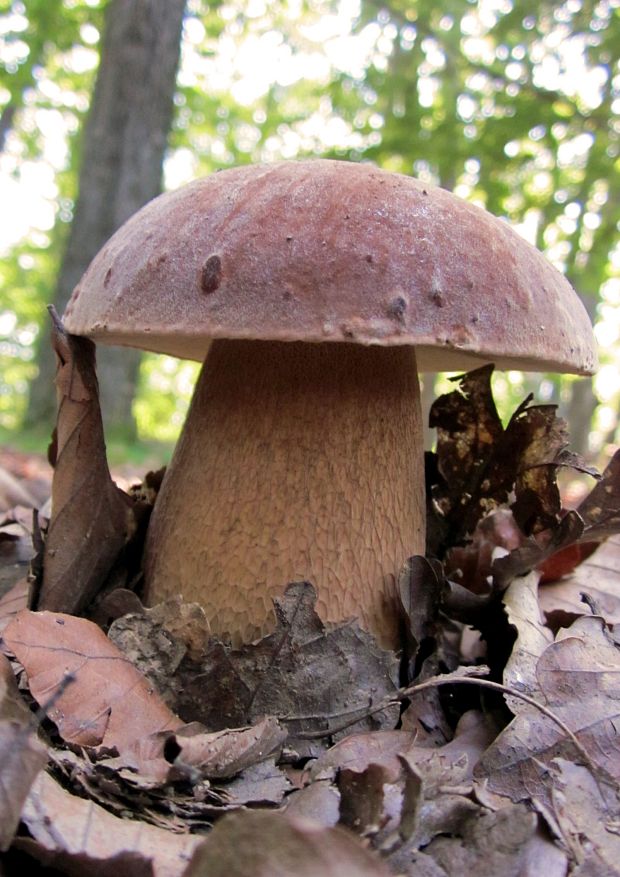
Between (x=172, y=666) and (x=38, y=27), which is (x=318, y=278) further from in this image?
(x=38, y=27)

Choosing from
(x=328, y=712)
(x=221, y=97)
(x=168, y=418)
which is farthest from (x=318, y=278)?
(x=168, y=418)

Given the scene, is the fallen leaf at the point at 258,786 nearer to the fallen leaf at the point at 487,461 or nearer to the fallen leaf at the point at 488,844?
the fallen leaf at the point at 488,844

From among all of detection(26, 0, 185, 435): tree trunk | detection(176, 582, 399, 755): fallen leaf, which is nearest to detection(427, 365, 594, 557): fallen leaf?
detection(176, 582, 399, 755): fallen leaf

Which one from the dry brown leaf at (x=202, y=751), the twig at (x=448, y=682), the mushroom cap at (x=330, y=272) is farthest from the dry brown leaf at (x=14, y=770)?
the mushroom cap at (x=330, y=272)

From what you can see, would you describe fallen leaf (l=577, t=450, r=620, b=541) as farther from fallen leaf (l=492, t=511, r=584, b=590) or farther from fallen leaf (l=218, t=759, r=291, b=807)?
fallen leaf (l=218, t=759, r=291, b=807)

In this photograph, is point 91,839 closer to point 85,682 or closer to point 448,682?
point 85,682

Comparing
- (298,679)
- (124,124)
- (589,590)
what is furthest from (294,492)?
(124,124)
